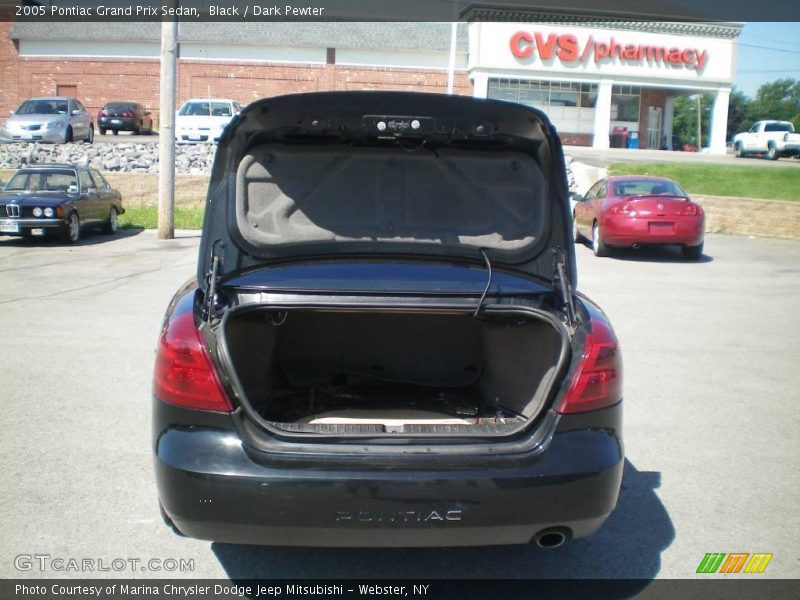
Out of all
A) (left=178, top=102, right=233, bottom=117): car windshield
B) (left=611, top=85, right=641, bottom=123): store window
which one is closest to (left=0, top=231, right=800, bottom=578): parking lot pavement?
(left=178, top=102, right=233, bottom=117): car windshield

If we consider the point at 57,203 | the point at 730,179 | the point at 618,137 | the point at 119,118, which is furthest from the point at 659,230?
the point at 618,137

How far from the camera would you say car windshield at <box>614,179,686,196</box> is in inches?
615

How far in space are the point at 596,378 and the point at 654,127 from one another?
48.9 metres

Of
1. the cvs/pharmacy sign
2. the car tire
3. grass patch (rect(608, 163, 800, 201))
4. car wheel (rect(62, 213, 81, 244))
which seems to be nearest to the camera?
the car tire

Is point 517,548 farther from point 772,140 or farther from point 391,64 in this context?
A: point 391,64

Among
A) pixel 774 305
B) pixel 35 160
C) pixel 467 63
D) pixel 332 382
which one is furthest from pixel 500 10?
pixel 332 382

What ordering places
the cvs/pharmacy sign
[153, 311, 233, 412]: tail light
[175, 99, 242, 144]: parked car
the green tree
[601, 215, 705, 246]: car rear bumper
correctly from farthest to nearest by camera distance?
the green tree
the cvs/pharmacy sign
[175, 99, 242, 144]: parked car
[601, 215, 705, 246]: car rear bumper
[153, 311, 233, 412]: tail light

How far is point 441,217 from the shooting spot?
391cm

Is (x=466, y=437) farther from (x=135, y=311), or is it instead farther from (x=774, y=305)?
(x=774, y=305)

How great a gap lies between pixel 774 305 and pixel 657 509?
7.38 meters

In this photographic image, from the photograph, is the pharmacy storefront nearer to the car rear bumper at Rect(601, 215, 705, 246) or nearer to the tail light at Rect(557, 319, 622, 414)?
the car rear bumper at Rect(601, 215, 705, 246)

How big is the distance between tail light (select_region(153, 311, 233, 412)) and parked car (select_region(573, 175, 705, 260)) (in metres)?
12.8

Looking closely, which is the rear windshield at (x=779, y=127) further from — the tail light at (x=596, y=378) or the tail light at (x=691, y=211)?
the tail light at (x=596, y=378)

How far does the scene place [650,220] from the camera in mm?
14844
